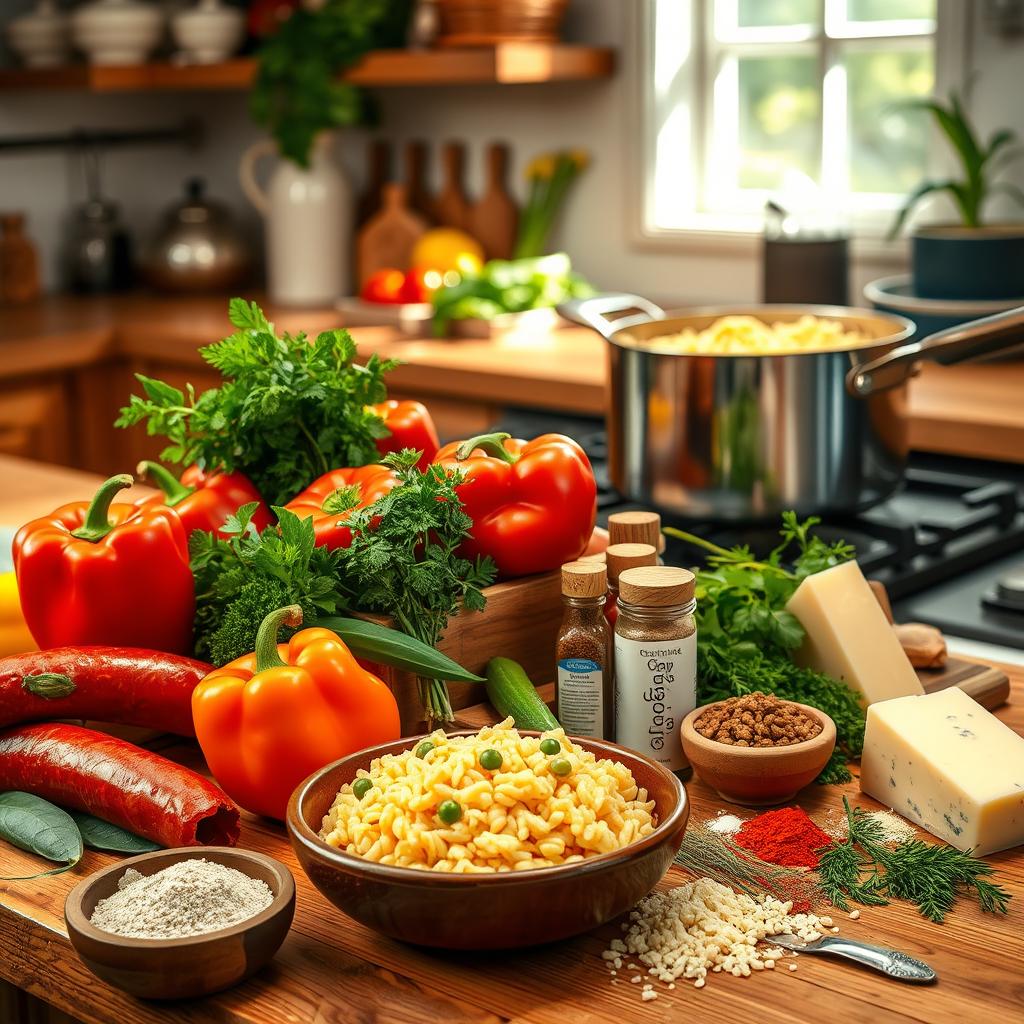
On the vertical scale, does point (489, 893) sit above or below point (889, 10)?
below

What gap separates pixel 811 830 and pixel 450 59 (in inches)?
99.9

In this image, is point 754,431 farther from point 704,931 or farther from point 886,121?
point 886,121

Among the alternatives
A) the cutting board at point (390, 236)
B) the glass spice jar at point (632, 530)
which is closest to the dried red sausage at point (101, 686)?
the glass spice jar at point (632, 530)

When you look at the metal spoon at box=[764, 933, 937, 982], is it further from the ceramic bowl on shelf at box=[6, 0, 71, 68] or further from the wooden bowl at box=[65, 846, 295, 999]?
the ceramic bowl on shelf at box=[6, 0, 71, 68]

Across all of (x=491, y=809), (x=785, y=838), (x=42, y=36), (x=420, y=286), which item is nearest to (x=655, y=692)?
(x=785, y=838)

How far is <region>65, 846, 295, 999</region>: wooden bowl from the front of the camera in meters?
0.85

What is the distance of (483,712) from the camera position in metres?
1.23

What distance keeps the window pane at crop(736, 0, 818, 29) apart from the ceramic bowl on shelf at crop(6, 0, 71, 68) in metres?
1.80

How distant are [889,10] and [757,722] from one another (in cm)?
242

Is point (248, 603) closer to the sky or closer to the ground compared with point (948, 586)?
closer to the sky

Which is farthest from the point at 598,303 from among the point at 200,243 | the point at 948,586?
the point at 200,243

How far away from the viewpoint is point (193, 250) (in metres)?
3.91

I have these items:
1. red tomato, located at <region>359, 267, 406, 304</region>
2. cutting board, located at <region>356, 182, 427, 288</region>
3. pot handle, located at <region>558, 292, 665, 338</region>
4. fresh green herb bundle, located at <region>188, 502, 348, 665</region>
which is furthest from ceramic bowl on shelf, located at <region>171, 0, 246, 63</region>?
fresh green herb bundle, located at <region>188, 502, 348, 665</region>

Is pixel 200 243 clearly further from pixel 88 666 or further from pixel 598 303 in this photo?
pixel 88 666
